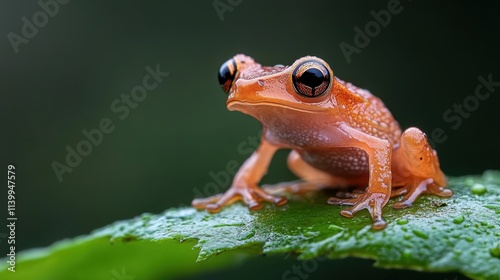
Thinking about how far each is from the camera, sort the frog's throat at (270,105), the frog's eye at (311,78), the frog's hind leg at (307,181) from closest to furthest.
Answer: the frog's eye at (311,78)
the frog's throat at (270,105)
the frog's hind leg at (307,181)

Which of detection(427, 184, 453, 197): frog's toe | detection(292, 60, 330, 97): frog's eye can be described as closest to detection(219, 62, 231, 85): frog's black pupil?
detection(292, 60, 330, 97): frog's eye

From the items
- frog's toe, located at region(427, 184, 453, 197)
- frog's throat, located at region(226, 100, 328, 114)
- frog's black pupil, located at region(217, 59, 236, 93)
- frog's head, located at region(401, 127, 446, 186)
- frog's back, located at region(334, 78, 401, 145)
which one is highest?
frog's black pupil, located at region(217, 59, 236, 93)

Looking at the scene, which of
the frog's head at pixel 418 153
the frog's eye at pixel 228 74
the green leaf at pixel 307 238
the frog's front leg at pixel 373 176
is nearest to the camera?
the green leaf at pixel 307 238

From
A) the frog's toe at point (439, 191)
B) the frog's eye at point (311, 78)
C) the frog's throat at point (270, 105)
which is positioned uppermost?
the frog's eye at point (311, 78)

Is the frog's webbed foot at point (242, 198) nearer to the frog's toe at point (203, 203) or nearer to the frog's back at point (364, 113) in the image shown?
the frog's toe at point (203, 203)

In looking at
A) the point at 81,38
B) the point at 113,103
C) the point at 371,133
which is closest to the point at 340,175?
the point at 371,133

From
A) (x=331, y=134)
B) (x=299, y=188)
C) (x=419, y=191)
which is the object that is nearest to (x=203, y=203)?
(x=299, y=188)

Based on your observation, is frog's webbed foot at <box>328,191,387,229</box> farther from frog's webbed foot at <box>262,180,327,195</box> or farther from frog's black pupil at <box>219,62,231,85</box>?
frog's black pupil at <box>219,62,231,85</box>

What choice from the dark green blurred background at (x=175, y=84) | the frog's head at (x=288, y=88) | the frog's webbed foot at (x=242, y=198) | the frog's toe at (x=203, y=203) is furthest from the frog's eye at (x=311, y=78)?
the dark green blurred background at (x=175, y=84)
